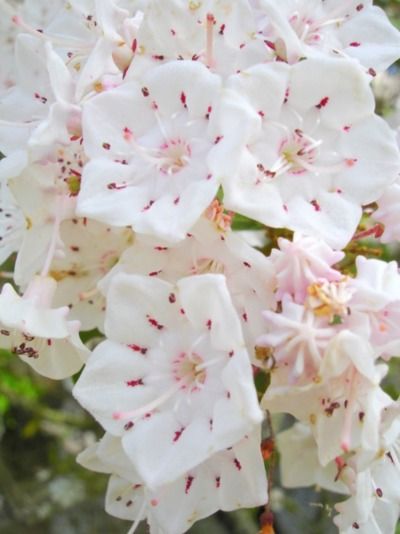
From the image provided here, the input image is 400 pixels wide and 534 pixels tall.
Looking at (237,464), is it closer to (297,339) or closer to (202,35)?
(297,339)

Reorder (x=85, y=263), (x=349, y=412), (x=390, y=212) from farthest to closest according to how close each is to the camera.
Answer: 1. (x=85, y=263)
2. (x=390, y=212)
3. (x=349, y=412)

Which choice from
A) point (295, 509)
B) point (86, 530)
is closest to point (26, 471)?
point (86, 530)

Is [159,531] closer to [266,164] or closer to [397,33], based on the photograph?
[266,164]


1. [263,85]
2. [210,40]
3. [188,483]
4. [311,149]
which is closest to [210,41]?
[210,40]

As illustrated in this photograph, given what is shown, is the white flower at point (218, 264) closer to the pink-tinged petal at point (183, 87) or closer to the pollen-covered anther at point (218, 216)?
the pollen-covered anther at point (218, 216)

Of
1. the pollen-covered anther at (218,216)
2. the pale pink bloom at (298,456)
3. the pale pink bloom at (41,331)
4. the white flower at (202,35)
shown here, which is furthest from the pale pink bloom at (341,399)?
the pale pink bloom at (298,456)

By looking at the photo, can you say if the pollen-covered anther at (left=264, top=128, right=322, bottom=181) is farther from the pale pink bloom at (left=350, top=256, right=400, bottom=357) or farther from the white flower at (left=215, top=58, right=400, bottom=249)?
the pale pink bloom at (left=350, top=256, right=400, bottom=357)

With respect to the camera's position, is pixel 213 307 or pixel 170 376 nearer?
pixel 213 307

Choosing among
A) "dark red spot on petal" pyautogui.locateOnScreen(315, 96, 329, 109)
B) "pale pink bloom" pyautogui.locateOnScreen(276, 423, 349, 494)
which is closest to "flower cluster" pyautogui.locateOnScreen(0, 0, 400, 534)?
"dark red spot on petal" pyautogui.locateOnScreen(315, 96, 329, 109)

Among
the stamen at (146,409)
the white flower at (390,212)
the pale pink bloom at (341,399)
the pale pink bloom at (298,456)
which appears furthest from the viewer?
the pale pink bloom at (298,456)
